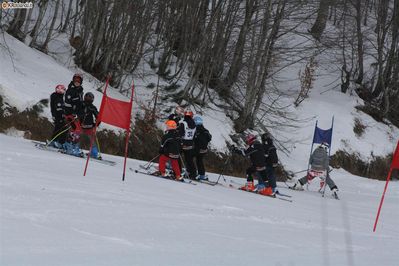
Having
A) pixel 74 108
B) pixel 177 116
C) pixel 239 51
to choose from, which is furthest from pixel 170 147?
pixel 239 51

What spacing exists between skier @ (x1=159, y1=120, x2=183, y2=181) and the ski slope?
870 mm

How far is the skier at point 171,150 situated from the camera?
14.0 meters

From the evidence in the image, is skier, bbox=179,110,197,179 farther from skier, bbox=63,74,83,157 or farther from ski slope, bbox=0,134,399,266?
skier, bbox=63,74,83,157

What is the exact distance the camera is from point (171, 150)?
552 inches

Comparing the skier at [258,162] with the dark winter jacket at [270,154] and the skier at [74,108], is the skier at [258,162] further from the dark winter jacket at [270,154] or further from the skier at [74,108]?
the skier at [74,108]

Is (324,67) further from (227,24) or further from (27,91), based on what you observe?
(27,91)

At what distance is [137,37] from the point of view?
858 inches

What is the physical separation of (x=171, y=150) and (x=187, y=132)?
149 cm

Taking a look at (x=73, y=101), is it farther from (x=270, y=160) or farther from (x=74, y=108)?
(x=270, y=160)

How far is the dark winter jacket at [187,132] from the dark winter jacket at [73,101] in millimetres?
2588

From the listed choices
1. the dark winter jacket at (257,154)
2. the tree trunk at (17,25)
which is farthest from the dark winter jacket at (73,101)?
the tree trunk at (17,25)

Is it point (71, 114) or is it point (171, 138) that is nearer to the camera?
point (171, 138)

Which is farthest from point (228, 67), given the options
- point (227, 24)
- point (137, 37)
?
point (137, 37)

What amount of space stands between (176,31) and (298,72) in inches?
386
